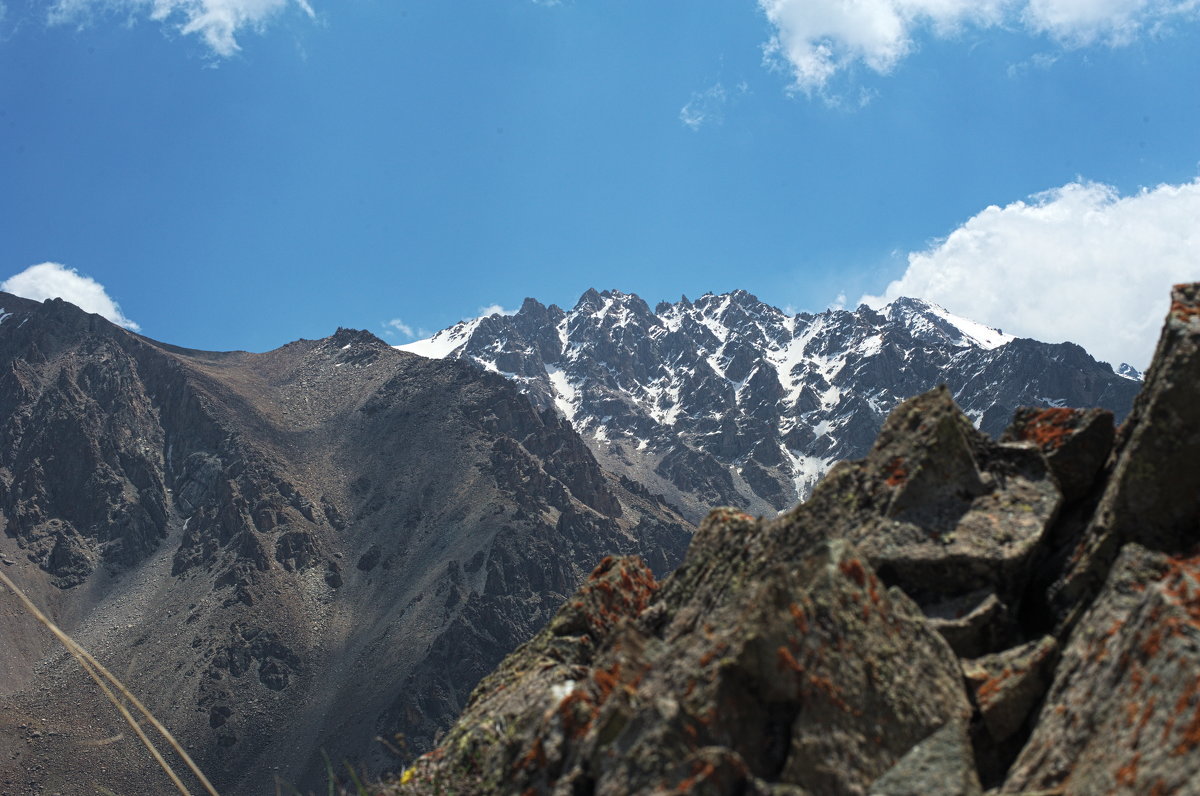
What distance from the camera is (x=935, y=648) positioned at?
785 cm

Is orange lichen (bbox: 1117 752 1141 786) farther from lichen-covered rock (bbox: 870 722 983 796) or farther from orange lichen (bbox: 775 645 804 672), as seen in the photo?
orange lichen (bbox: 775 645 804 672)

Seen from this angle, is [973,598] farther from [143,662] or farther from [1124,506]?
[143,662]

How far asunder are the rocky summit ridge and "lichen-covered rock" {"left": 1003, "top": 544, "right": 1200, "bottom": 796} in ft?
0.06

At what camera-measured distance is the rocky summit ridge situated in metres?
6.26

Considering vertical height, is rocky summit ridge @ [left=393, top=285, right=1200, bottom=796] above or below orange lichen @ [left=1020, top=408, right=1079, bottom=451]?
below

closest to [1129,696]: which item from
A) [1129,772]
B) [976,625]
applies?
[1129,772]

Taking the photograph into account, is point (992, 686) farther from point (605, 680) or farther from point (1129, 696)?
point (605, 680)

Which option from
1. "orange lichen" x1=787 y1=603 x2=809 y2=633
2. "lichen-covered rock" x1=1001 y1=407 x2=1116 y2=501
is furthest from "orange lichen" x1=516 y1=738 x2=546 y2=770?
"lichen-covered rock" x1=1001 y1=407 x2=1116 y2=501

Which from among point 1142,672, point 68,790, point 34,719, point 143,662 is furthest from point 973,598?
point 143,662

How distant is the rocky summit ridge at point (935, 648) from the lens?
20.5ft

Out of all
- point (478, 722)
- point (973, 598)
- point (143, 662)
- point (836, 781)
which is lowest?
point (143, 662)

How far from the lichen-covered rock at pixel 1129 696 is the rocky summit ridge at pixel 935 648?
0.06 feet

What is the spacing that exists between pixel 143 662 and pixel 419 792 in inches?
8781

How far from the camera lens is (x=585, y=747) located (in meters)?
7.04
